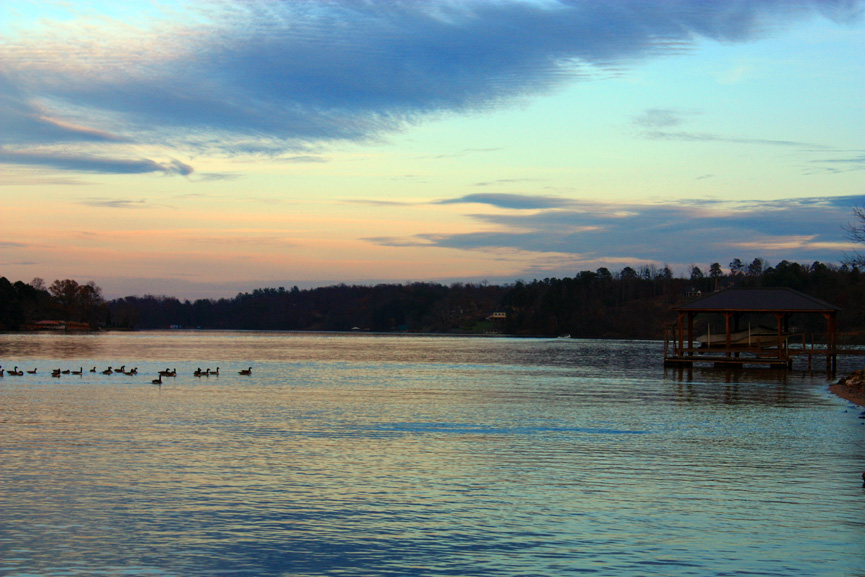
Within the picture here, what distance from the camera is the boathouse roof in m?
55.8

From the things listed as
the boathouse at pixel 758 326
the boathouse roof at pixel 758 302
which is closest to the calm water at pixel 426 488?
the boathouse roof at pixel 758 302

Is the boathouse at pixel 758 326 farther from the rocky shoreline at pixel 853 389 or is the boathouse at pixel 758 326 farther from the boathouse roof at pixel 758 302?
the rocky shoreline at pixel 853 389

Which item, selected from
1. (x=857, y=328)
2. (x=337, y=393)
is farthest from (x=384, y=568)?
(x=857, y=328)

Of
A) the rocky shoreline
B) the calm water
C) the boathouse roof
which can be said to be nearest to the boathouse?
the boathouse roof

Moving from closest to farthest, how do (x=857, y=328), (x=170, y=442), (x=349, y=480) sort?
1. (x=349, y=480)
2. (x=170, y=442)
3. (x=857, y=328)

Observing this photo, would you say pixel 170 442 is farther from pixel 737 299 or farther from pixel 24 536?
pixel 737 299

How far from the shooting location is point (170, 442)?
818 inches

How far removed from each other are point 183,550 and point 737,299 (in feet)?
175

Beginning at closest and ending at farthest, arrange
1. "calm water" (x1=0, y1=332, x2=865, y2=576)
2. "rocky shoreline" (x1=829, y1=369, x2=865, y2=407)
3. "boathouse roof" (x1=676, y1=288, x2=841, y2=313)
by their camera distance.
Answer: "calm water" (x1=0, y1=332, x2=865, y2=576)
"rocky shoreline" (x1=829, y1=369, x2=865, y2=407)
"boathouse roof" (x1=676, y1=288, x2=841, y2=313)

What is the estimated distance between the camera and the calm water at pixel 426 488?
1099cm

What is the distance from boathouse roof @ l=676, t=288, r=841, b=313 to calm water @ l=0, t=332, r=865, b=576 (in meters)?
26.2

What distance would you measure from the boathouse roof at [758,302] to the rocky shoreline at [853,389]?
12.6 m

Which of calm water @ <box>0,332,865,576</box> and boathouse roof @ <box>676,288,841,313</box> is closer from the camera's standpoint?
calm water @ <box>0,332,865,576</box>

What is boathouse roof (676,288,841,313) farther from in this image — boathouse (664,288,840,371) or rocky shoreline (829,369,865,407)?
rocky shoreline (829,369,865,407)
